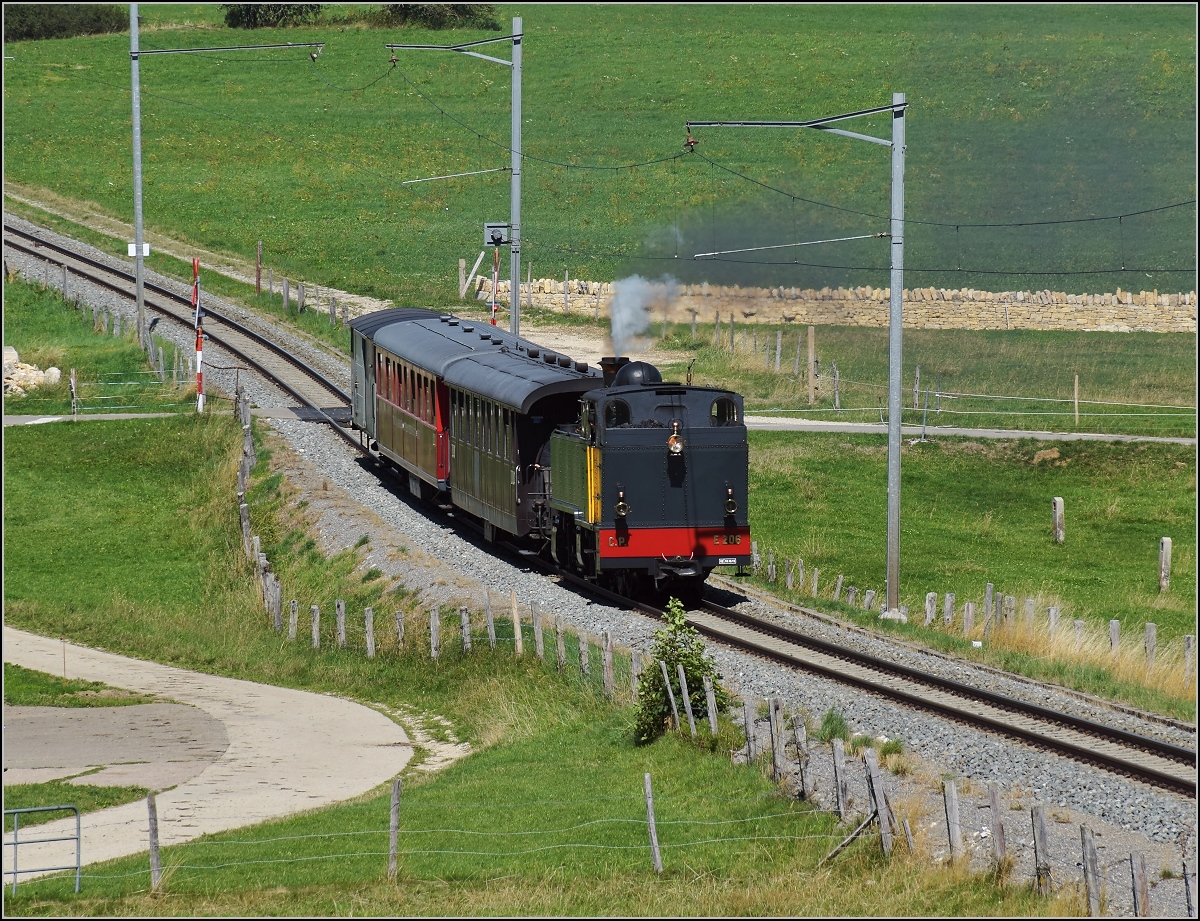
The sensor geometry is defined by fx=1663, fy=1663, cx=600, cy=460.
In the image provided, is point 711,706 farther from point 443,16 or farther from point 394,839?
point 443,16

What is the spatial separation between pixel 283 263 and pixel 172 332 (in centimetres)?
1797

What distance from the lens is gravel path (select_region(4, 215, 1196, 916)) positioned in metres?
15.6

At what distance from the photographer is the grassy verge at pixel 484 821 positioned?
15.0 meters

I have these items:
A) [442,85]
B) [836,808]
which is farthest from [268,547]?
[442,85]

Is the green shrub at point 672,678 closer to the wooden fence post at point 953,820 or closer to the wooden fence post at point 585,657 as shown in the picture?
the wooden fence post at point 585,657

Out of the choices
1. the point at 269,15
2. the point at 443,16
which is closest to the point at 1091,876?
the point at 443,16

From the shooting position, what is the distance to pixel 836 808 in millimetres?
16625

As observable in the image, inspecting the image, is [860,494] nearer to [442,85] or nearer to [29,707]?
[29,707]

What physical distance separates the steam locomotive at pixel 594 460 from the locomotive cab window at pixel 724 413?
0.05ft

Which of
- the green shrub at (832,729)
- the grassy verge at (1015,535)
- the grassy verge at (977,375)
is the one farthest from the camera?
the grassy verge at (977,375)

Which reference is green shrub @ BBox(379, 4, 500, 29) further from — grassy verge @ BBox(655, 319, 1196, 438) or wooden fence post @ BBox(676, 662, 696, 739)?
wooden fence post @ BBox(676, 662, 696, 739)

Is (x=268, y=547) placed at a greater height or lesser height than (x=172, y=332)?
lesser

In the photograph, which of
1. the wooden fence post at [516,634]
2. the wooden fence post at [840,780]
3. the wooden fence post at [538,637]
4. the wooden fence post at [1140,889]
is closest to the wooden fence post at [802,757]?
the wooden fence post at [840,780]

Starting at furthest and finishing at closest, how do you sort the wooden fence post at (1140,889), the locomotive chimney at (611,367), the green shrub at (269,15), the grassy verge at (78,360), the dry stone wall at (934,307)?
the green shrub at (269,15), the dry stone wall at (934,307), the grassy verge at (78,360), the locomotive chimney at (611,367), the wooden fence post at (1140,889)
